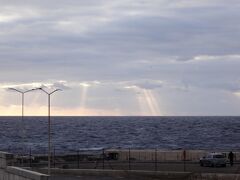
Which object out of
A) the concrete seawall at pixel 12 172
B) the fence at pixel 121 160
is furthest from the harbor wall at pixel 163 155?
the concrete seawall at pixel 12 172

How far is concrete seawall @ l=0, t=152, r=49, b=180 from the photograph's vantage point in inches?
1015

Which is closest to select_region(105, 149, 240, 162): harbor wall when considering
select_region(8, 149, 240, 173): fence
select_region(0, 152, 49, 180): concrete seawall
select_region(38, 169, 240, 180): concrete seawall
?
select_region(8, 149, 240, 173): fence

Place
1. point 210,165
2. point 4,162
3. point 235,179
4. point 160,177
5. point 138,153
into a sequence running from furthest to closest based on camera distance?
point 138,153
point 210,165
point 160,177
point 235,179
point 4,162

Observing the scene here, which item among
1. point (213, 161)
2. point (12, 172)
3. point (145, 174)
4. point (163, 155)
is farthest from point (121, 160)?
point (12, 172)

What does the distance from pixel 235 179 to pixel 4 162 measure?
69.9 ft

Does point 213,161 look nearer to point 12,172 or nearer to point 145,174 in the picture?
→ point 145,174

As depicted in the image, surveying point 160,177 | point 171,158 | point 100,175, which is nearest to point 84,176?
point 100,175

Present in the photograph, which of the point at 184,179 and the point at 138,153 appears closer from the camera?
the point at 184,179

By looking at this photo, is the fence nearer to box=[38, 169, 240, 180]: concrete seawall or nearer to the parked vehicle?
the parked vehicle

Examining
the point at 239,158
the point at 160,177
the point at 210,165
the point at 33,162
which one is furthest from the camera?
the point at 239,158

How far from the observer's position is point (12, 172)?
30.7 metres

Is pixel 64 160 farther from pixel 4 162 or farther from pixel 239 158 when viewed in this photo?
pixel 4 162

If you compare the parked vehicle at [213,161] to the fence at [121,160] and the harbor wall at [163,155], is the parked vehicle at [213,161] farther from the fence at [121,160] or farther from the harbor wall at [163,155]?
the harbor wall at [163,155]

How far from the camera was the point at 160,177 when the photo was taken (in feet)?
172
